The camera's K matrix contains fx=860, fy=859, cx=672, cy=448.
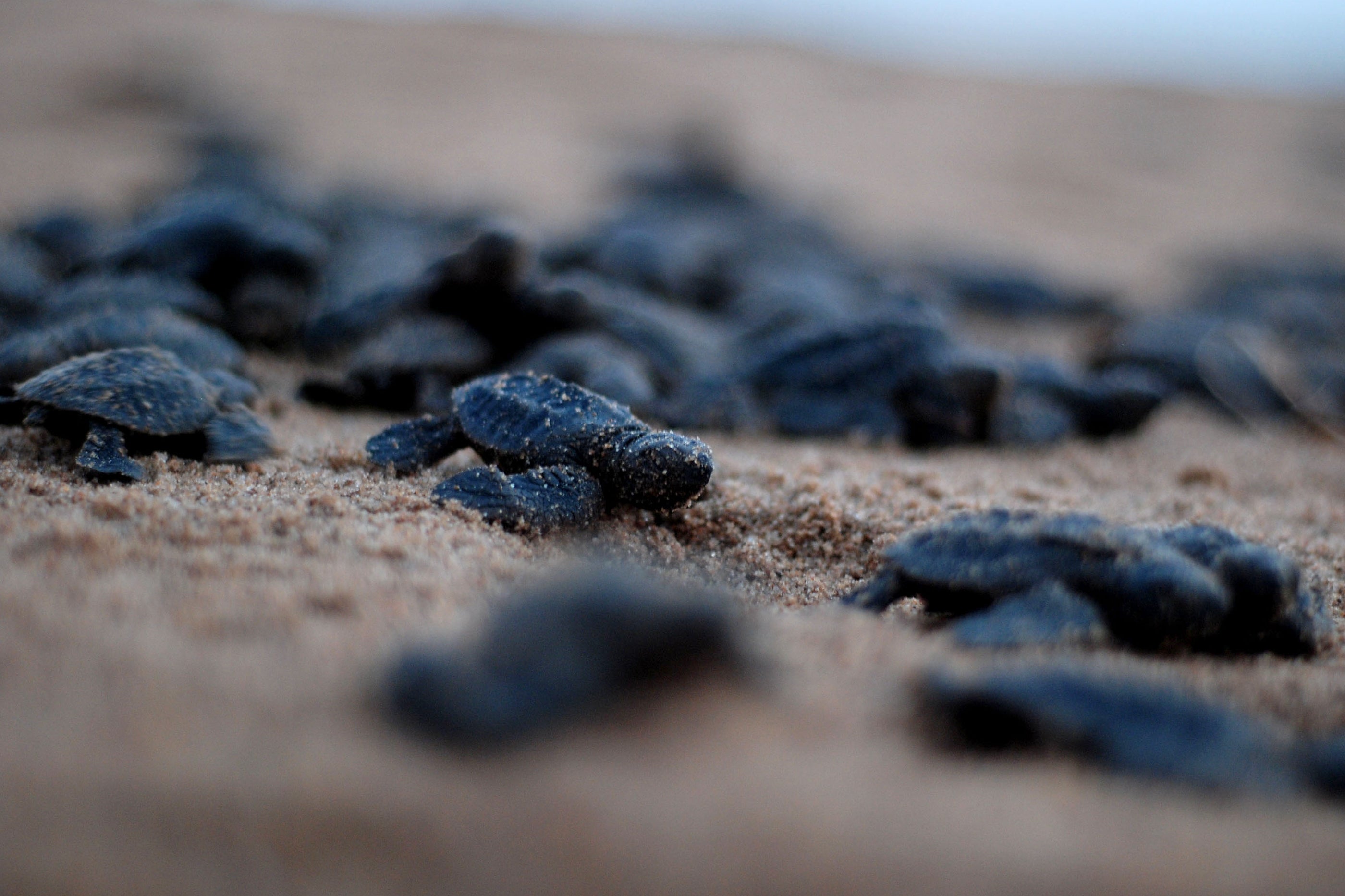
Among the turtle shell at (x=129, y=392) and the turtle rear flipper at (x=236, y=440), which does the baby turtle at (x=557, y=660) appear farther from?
the turtle shell at (x=129, y=392)

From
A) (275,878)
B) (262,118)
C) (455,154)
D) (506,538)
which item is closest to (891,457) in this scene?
(506,538)

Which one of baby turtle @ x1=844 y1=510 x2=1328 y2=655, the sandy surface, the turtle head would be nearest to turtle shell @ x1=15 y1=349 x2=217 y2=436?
the sandy surface

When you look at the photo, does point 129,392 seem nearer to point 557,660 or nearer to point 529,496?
point 529,496

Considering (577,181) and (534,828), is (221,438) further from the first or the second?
(577,181)

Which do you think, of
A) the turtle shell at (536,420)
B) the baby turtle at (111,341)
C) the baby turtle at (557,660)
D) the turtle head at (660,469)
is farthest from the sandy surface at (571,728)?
the baby turtle at (111,341)

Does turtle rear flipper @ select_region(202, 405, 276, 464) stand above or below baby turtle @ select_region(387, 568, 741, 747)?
below

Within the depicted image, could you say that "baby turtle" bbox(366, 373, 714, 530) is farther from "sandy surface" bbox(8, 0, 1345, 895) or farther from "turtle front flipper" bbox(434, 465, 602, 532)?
"sandy surface" bbox(8, 0, 1345, 895)

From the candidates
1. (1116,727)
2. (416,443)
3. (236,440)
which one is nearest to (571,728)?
(1116,727)
